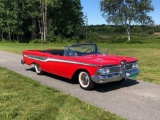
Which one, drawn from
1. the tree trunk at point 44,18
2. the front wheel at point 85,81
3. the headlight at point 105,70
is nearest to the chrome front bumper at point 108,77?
the headlight at point 105,70

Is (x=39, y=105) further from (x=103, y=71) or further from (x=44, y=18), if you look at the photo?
(x=44, y=18)

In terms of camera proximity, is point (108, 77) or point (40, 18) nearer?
point (108, 77)

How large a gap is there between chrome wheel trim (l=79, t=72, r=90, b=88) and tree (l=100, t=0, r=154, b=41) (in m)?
33.7

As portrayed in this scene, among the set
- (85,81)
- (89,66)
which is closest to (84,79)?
(85,81)

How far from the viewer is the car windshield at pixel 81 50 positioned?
24.3 ft

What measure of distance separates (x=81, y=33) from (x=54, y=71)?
39.0m

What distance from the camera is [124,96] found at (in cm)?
592

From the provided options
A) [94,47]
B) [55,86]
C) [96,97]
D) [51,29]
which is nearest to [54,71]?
[55,86]

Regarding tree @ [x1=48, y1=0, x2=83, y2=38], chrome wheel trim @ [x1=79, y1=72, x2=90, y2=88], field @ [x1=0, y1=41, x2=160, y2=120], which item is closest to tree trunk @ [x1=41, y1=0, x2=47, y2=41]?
tree @ [x1=48, y1=0, x2=83, y2=38]

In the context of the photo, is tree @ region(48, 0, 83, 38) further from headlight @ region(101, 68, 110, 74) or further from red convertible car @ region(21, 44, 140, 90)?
headlight @ region(101, 68, 110, 74)

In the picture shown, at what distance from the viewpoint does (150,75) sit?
337 inches

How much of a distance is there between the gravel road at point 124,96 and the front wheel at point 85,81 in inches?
5.4

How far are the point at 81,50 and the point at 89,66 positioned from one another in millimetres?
1386

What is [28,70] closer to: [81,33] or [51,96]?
[51,96]
